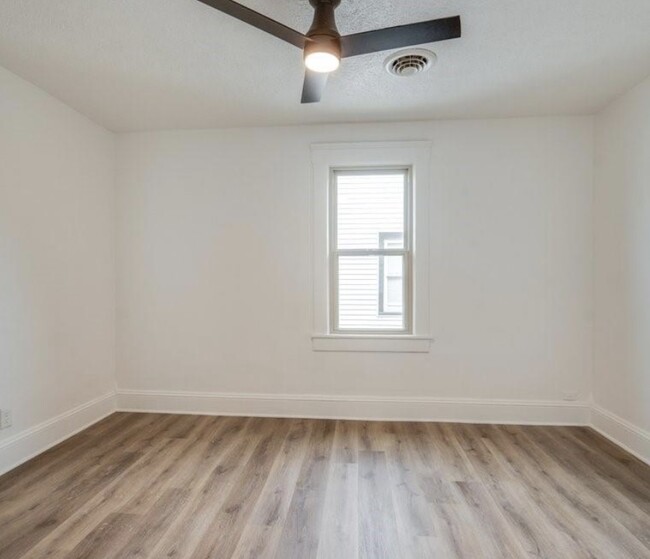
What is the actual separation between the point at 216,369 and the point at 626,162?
363 centimetres

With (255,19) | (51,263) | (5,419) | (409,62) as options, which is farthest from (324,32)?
(5,419)

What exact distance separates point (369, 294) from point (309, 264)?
597 millimetres

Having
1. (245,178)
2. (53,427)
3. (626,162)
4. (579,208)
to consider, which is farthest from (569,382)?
(53,427)

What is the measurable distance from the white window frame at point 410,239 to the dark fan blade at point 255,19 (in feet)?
4.85

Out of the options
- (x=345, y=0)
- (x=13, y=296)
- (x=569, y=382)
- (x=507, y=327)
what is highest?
(x=345, y=0)

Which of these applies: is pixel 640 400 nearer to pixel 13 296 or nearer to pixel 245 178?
pixel 245 178

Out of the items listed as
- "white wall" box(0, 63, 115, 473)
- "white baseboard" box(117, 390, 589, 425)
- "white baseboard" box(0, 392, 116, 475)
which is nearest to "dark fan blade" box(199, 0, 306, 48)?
"white wall" box(0, 63, 115, 473)

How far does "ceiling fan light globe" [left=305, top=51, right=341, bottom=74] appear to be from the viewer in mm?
1549

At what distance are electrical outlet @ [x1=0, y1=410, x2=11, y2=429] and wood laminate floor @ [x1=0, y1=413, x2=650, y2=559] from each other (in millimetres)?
299

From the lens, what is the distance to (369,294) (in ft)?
10.1

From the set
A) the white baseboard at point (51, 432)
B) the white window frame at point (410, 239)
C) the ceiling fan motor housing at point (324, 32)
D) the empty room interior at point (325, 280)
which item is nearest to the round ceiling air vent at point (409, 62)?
the empty room interior at point (325, 280)

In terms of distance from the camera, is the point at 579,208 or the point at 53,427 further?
the point at 579,208

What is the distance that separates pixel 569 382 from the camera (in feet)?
9.47

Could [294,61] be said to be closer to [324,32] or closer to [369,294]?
[324,32]
